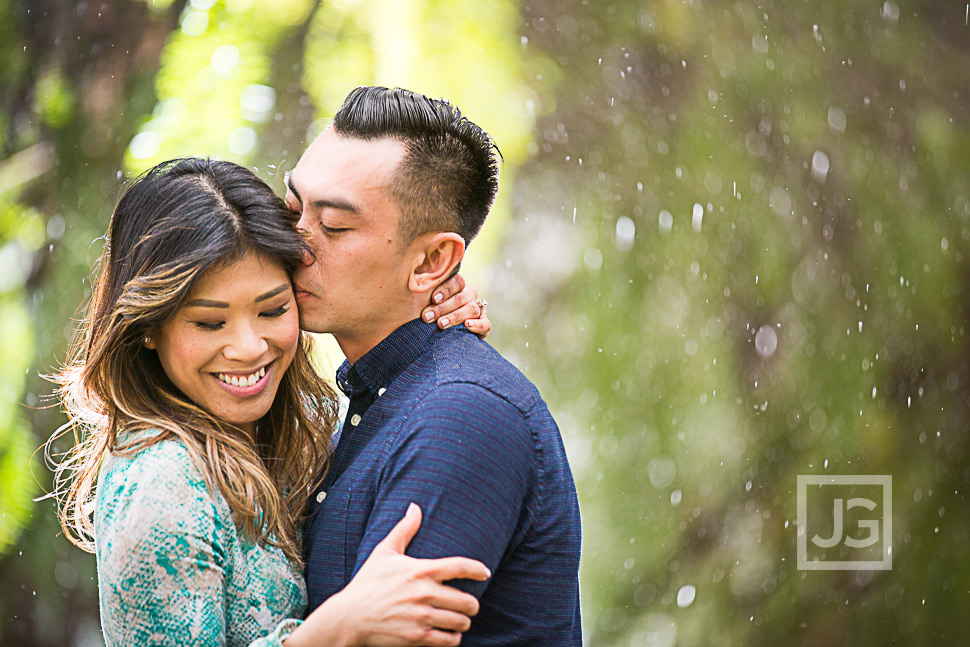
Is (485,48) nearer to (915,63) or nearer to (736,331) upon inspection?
(736,331)

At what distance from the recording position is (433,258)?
4.11ft

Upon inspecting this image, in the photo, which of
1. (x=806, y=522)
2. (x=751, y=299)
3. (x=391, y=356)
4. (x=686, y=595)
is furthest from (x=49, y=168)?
(x=806, y=522)

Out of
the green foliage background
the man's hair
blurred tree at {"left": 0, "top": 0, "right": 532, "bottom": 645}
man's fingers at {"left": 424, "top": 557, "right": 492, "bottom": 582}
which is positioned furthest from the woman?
the green foliage background

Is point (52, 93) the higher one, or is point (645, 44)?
point (645, 44)

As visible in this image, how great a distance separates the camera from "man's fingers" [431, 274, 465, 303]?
1255 mm

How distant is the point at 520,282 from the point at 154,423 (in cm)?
142

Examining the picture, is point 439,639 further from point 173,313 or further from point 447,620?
point 173,313

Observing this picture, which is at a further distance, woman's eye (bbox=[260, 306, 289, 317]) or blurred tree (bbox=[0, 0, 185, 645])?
blurred tree (bbox=[0, 0, 185, 645])

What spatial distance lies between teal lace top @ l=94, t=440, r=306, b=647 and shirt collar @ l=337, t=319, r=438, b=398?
10.4 inches

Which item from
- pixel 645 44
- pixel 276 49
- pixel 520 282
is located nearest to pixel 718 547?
pixel 520 282

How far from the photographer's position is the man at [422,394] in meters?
0.99

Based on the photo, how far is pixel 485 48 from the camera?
2143mm

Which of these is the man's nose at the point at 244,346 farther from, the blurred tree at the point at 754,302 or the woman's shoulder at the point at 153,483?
the blurred tree at the point at 754,302

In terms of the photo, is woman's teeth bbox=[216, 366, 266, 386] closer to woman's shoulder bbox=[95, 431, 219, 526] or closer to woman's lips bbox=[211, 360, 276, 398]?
woman's lips bbox=[211, 360, 276, 398]
